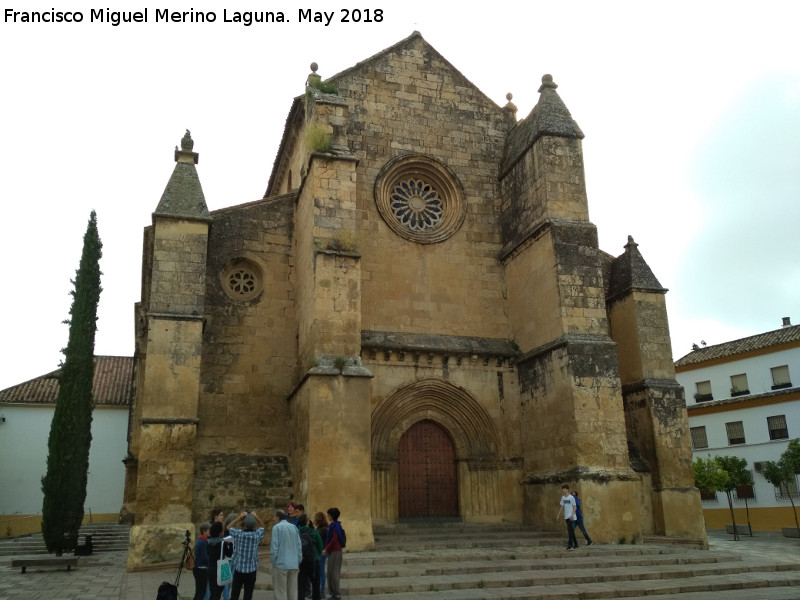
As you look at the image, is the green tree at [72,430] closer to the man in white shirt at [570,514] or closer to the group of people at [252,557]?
the group of people at [252,557]

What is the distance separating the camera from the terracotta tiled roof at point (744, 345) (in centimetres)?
2789

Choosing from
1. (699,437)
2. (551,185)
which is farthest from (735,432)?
(551,185)

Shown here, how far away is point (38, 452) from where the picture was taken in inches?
1041

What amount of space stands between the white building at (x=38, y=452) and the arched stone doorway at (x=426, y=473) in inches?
549

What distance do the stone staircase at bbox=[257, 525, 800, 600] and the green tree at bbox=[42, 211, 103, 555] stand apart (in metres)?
7.56

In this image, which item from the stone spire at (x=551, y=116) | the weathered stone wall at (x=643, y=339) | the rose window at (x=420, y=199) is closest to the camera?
the stone spire at (x=551, y=116)

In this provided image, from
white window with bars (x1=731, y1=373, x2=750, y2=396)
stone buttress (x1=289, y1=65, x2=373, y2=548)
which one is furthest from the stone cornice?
white window with bars (x1=731, y1=373, x2=750, y2=396)

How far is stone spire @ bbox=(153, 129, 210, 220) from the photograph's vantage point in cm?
1403

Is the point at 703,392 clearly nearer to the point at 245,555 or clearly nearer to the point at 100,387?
the point at 100,387

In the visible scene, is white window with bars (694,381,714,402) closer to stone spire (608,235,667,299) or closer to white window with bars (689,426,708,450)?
white window with bars (689,426,708,450)

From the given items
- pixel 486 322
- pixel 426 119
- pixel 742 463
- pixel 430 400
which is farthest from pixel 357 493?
pixel 742 463

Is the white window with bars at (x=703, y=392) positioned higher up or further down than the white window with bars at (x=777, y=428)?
higher up

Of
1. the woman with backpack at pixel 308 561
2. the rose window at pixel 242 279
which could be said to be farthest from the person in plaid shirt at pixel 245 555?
the rose window at pixel 242 279

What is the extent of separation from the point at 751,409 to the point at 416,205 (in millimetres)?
19927
